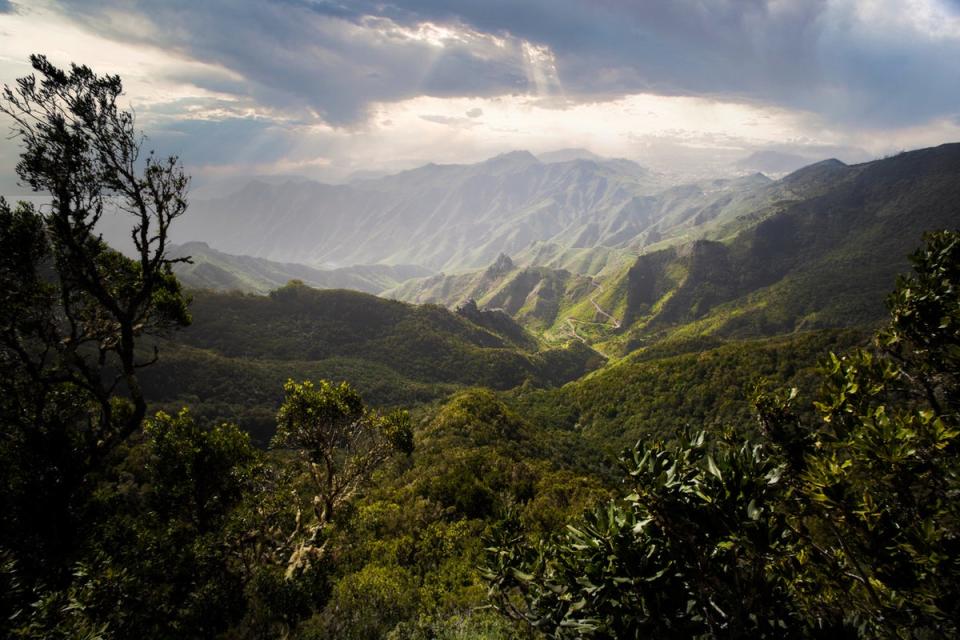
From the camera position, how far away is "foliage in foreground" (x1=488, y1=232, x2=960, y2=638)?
6500mm

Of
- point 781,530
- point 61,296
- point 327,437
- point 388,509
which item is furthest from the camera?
point 388,509

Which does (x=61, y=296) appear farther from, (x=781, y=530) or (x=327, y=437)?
(x=781, y=530)

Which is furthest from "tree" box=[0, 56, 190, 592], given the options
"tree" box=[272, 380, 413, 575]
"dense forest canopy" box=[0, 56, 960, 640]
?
"tree" box=[272, 380, 413, 575]

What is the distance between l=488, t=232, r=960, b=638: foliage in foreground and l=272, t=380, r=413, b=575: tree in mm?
19095

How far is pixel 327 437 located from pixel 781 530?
2420 cm

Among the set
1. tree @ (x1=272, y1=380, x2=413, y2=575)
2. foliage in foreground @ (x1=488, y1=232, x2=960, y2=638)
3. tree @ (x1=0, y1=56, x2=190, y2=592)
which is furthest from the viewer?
tree @ (x1=272, y1=380, x2=413, y2=575)

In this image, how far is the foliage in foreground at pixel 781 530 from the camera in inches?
256

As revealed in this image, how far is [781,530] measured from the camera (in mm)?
6578

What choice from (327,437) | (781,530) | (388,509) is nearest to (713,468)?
(781,530)

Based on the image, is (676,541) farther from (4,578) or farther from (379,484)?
(379,484)

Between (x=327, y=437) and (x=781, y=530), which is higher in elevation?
(x=781, y=530)

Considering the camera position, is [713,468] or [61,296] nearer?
[713,468]

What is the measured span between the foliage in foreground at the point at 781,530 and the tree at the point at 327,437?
19.1 m

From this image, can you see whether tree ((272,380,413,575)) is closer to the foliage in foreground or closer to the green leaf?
the foliage in foreground
